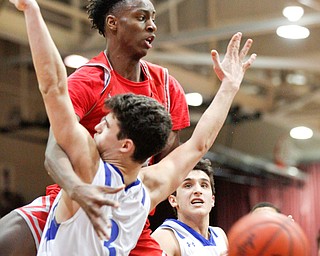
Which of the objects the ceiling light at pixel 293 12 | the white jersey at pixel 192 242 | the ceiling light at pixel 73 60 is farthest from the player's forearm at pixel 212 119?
the ceiling light at pixel 73 60

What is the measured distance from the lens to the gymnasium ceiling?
Answer: 11.5m

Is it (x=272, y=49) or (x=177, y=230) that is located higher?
(x=272, y=49)

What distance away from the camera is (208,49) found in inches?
533

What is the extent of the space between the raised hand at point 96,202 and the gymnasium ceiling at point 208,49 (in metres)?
7.17

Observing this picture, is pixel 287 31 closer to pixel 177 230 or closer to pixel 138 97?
pixel 177 230

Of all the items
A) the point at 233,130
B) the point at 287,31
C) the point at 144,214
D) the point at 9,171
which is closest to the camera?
the point at 144,214

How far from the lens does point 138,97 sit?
12.7 ft

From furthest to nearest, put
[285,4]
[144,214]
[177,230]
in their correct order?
1. [285,4]
2. [177,230]
3. [144,214]

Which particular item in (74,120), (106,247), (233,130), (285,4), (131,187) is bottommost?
(106,247)

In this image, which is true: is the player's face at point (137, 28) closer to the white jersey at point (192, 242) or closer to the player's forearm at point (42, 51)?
the player's forearm at point (42, 51)

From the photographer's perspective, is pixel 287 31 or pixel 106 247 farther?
pixel 287 31

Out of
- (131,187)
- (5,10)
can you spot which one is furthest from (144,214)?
(5,10)

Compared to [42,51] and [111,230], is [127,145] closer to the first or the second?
[111,230]

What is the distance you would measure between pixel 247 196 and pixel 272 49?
15.8 feet
